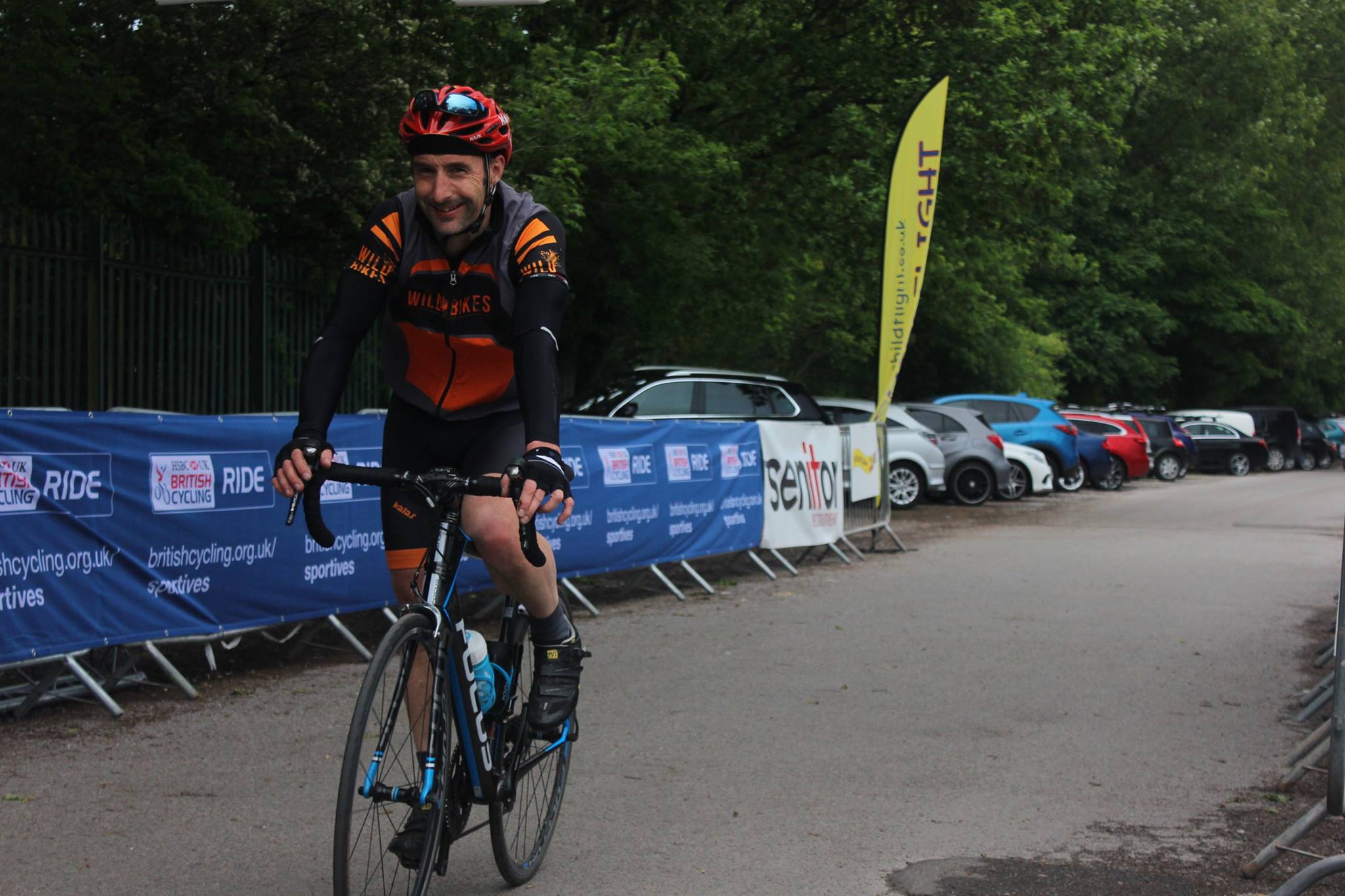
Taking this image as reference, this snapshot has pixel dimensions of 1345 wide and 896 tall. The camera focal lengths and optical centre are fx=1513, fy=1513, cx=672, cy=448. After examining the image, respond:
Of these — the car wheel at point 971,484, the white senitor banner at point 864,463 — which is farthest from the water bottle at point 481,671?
the car wheel at point 971,484

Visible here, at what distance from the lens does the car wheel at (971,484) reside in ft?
78.7

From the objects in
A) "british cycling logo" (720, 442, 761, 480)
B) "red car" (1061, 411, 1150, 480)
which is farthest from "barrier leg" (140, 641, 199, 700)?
"red car" (1061, 411, 1150, 480)

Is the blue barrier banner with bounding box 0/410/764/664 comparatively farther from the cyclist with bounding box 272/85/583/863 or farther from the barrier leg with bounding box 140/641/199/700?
the cyclist with bounding box 272/85/583/863

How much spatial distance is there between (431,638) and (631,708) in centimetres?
386

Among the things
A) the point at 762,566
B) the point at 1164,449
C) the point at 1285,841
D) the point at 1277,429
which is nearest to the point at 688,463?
the point at 762,566

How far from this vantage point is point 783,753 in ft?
21.5

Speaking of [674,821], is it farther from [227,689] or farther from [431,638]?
[227,689]

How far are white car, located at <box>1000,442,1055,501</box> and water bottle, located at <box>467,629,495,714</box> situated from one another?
21.7 m

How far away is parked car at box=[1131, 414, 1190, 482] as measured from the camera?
34656 mm

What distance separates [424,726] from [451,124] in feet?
4.99

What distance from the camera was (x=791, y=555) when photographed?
614 inches

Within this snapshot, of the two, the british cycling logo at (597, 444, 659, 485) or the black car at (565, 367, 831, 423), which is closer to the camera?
the british cycling logo at (597, 444, 659, 485)

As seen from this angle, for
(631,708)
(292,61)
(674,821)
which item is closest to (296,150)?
(292,61)

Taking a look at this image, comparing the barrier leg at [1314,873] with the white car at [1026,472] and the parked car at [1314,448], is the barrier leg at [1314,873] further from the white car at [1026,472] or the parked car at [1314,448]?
the parked car at [1314,448]
